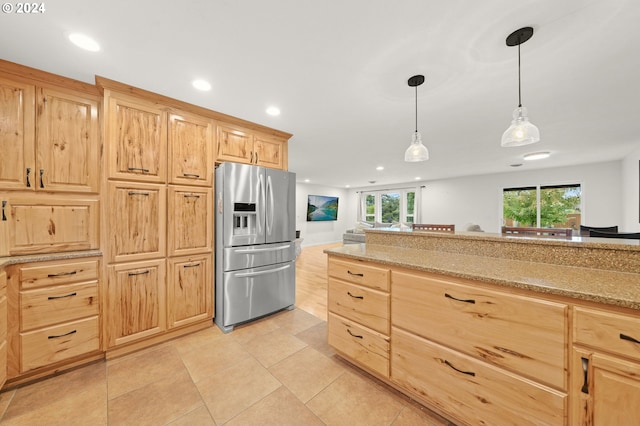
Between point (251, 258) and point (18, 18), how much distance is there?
85.4 inches

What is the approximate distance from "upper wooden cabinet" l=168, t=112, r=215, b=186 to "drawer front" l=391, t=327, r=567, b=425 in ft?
7.29

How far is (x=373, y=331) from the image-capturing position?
1589mm

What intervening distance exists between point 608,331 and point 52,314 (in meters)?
3.14

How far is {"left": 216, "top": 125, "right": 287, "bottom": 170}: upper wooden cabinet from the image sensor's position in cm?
250

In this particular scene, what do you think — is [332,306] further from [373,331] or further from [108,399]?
[108,399]

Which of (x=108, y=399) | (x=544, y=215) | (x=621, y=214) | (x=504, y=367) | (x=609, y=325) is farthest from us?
(x=544, y=215)

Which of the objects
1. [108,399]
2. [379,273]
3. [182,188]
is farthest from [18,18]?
[379,273]

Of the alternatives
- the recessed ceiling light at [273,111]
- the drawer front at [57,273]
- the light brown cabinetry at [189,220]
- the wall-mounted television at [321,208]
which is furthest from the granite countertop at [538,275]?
the wall-mounted television at [321,208]

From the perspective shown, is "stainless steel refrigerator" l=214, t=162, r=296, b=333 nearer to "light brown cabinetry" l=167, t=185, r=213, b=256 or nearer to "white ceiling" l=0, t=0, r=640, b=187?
"light brown cabinetry" l=167, t=185, r=213, b=256

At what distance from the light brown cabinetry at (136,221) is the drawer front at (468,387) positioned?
2.12m

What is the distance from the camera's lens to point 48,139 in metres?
1.77

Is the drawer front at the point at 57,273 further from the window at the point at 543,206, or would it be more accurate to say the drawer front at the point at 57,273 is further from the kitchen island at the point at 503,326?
the window at the point at 543,206

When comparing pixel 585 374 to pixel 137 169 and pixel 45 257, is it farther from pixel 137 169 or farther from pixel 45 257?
pixel 45 257

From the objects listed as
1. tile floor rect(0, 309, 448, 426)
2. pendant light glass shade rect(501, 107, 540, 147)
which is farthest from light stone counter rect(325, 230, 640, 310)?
tile floor rect(0, 309, 448, 426)
